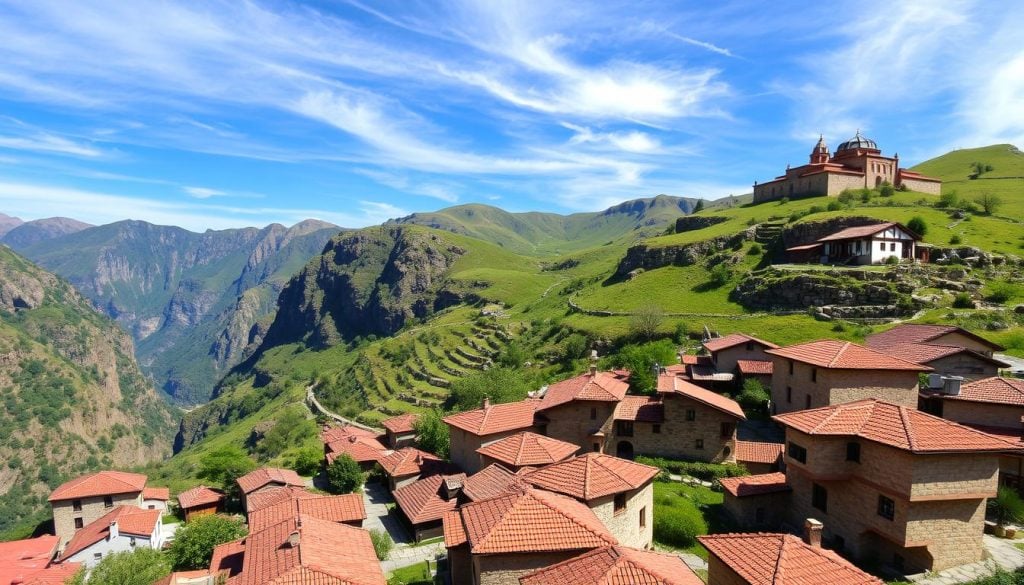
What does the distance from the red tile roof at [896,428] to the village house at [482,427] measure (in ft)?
56.3

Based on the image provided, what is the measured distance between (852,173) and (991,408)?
90.0 meters

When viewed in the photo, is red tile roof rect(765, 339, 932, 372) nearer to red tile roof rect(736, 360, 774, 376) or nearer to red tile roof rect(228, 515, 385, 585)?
red tile roof rect(736, 360, 774, 376)

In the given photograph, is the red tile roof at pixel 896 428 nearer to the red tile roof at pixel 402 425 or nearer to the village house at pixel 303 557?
the village house at pixel 303 557

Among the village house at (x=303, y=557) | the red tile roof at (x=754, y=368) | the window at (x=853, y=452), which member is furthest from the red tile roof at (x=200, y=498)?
the window at (x=853, y=452)

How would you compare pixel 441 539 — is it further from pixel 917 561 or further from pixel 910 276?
pixel 910 276

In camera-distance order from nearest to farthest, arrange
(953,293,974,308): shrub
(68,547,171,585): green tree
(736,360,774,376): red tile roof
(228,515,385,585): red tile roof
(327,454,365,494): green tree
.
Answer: (228,515,385,585): red tile roof, (68,547,171,585): green tree, (327,454,365,494): green tree, (736,360,774,376): red tile roof, (953,293,974,308): shrub

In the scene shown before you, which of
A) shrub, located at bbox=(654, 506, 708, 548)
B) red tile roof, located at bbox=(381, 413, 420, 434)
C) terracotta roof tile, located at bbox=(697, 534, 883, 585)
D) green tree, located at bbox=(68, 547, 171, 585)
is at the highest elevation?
terracotta roof tile, located at bbox=(697, 534, 883, 585)

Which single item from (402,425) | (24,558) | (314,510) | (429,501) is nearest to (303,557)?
(314,510)

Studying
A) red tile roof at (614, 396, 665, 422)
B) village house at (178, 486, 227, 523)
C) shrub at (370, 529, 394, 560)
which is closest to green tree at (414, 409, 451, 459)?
shrub at (370, 529, 394, 560)

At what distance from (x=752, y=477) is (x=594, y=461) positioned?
1061 cm

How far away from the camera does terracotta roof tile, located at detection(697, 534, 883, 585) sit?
55.3ft

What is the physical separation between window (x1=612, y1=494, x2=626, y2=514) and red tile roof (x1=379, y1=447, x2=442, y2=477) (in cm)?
1785

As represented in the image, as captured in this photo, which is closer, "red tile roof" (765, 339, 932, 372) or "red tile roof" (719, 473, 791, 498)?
"red tile roof" (719, 473, 791, 498)

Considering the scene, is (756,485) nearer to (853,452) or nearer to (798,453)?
(798,453)
